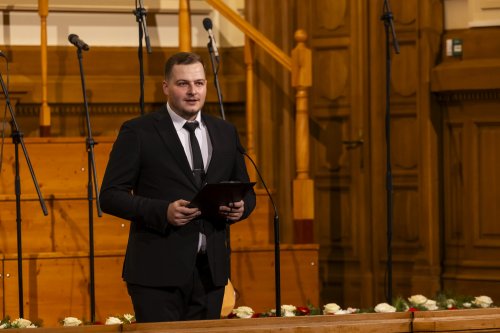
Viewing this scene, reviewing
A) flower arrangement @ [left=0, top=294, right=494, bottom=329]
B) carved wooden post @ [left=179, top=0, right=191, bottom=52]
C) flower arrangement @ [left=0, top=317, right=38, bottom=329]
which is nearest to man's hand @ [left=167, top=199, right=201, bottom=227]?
flower arrangement @ [left=0, top=317, right=38, bottom=329]

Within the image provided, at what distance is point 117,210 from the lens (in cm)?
312

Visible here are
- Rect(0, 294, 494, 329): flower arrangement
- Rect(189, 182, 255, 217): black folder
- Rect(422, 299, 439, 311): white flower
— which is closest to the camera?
Rect(189, 182, 255, 217): black folder

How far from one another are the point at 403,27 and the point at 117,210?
3.51 meters

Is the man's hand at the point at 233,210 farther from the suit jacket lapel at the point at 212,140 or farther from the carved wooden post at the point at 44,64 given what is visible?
the carved wooden post at the point at 44,64

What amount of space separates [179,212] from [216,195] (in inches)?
→ 4.4

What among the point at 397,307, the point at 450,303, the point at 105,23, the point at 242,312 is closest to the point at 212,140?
the point at 242,312

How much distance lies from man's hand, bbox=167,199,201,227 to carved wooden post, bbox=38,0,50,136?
116 inches

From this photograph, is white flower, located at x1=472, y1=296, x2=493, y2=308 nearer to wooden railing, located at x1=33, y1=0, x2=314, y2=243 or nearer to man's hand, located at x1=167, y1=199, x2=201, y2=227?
wooden railing, located at x1=33, y1=0, x2=314, y2=243

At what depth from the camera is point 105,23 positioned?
642 cm

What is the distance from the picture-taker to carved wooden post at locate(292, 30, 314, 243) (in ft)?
18.9

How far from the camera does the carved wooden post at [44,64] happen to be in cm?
578

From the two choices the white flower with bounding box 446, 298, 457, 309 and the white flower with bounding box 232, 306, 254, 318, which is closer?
the white flower with bounding box 232, 306, 254, 318

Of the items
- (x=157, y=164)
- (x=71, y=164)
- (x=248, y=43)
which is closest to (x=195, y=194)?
(x=157, y=164)

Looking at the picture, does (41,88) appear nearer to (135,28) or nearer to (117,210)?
(135,28)
